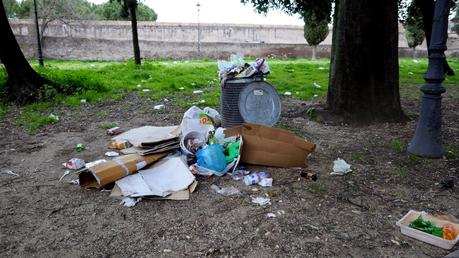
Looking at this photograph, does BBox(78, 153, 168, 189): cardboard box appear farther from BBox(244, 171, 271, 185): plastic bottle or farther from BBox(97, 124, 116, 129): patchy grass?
BBox(97, 124, 116, 129): patchy grass

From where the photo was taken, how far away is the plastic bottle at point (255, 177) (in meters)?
3.34

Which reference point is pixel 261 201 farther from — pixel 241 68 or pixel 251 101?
pixel 241 68

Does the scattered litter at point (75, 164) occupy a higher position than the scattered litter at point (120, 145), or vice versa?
the scattered litter at point (120, 145)

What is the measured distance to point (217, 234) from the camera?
2.57 metres

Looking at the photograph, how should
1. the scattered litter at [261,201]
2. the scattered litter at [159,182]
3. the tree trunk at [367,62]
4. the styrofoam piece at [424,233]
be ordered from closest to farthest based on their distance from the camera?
Answer: the styrofoam piece at [424,233], the scattered litter at [261,201], the scattered litter at [159,182], the tree trunk at [367,62]

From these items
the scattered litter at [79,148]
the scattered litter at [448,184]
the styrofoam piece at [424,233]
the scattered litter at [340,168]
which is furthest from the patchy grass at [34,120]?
the scattered litter at [448,184]

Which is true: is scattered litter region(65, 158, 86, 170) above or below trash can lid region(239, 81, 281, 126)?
below

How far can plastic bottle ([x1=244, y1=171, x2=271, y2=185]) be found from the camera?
334 centimetres

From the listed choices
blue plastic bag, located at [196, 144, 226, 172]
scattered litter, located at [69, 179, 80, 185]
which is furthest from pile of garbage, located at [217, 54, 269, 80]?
scattered litter, located at [69, 179, 80, 185]

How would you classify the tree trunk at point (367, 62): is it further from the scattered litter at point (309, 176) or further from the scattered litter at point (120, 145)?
the scattered litter at point (120, 145)

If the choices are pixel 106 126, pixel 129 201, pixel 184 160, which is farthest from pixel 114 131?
pixel 129 201

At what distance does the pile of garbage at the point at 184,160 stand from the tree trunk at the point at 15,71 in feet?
12.6

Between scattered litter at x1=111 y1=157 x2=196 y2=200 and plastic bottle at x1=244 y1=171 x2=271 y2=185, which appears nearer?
scattered litter at x1=111 y1=157 x2=196 y2=200

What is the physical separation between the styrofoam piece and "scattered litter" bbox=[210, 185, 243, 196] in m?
1.25
